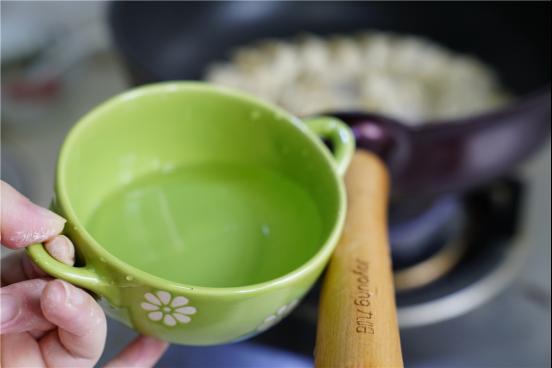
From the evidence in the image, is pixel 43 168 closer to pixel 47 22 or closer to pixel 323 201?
pixel 47 22

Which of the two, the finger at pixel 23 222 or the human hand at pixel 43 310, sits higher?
the finger at pixel 23 222

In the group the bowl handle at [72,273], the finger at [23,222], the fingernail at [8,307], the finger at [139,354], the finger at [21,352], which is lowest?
the finger at [139,354]

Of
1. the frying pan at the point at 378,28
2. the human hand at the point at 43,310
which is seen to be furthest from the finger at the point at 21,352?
the frying pan at the point at 378,28

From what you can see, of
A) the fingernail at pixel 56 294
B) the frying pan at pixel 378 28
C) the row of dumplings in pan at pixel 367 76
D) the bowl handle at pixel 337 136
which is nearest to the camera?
the fingernail at pixel 56 294

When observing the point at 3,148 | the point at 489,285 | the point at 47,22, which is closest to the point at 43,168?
the point at 3,148

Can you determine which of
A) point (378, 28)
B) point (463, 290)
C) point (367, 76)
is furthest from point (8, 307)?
point (378, 28)

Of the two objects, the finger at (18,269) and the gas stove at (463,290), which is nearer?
the finger at (18,269)

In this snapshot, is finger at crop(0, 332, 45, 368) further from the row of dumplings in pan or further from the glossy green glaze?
the row of dumplings in pan

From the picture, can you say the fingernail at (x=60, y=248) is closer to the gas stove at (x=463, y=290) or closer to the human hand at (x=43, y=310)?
the human hand at (x=43, y=310)

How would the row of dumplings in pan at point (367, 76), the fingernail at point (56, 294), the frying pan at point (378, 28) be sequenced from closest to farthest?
the fingernail at point (56, 294), the frying pan at point (378, 28), the row of dumplings in pan at point (367, 76)
